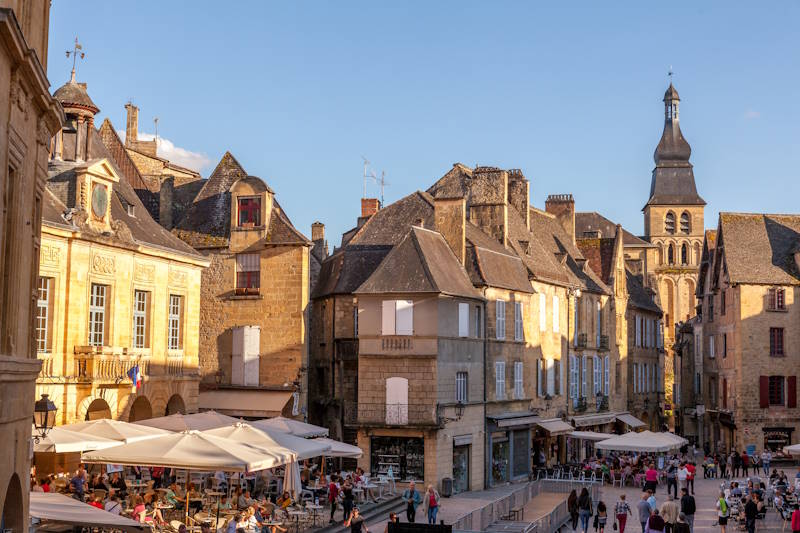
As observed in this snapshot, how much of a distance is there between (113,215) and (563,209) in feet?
91.7

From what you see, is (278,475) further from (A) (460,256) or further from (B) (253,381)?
(A) (460,256)

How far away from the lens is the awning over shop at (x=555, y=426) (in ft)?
127

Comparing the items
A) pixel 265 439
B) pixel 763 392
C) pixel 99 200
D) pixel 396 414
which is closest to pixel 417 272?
pixel 396 414

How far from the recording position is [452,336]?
107 feet

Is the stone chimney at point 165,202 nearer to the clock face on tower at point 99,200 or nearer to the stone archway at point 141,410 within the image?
the clock face on tower at point 99,200

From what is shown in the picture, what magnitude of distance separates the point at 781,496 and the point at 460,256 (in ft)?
42.7

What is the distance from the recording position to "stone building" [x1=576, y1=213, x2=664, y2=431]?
165 feet

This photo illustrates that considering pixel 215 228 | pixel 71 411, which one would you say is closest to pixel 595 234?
pixel 215 228

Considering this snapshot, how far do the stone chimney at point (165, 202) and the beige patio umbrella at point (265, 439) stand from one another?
15195mm

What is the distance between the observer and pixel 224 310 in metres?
35.1

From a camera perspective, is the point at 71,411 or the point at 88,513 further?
the point at 71,411

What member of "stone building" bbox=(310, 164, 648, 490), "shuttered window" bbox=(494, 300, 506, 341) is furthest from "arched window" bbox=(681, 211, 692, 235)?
"shuttered window" bbox=(494, 300, 506, 341)

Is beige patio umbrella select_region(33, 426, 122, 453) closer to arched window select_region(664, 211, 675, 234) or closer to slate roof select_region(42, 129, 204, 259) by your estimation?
slate roof select_region(42, 129, 204, 259)

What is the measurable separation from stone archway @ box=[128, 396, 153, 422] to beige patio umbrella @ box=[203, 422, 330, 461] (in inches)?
259
